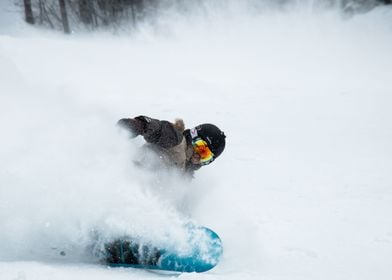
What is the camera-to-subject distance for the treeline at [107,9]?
19.7 m

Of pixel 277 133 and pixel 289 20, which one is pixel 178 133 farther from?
pixel 289 20

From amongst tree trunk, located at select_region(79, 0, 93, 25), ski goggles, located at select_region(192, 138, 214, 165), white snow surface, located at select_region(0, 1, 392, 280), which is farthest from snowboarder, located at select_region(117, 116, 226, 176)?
tree trunk, located at select_region(79, 0, 93, 25)

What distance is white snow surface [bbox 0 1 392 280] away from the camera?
120 inches

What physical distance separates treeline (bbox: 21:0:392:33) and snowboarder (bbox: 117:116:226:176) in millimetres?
17231

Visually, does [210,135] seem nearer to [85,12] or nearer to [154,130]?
[154,130]

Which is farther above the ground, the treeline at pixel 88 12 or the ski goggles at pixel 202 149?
the treeline at pixel 88 12

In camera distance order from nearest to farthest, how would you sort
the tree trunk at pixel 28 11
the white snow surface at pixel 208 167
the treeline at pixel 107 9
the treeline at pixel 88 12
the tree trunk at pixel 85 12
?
the white snow surface at pixel 208 167, the tree trunk at pixel 28 11, the treeline at pixel 107 9, the treeline at pixel 88 12, the tree trunk at pixel 85 12

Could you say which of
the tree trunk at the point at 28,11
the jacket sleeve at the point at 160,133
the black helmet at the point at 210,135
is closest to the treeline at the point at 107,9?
the tree trunk at the point at 28,11

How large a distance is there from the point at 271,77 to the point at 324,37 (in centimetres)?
732

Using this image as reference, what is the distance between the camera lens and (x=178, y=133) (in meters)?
3.65

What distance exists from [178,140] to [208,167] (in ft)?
5.70

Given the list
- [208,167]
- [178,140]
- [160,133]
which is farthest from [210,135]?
[208,167]

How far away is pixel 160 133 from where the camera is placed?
3.52 metres

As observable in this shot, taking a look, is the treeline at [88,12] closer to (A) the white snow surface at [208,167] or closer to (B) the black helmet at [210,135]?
Result: (A) the white snow surface at [208,167]
